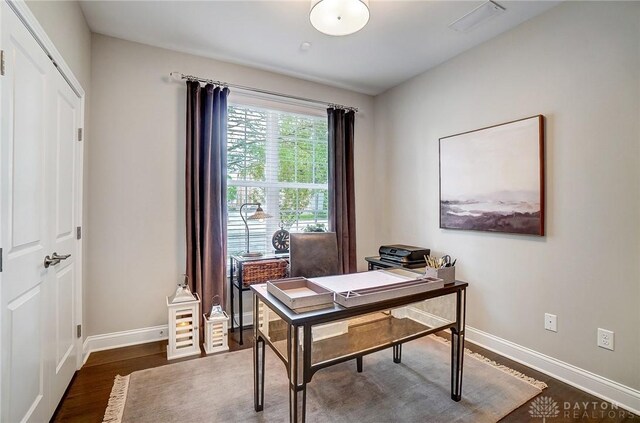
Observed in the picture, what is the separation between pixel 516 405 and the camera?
75.1 inches

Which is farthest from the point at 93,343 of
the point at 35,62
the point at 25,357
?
the point at 35,62

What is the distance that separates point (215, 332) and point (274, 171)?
68.4 inches

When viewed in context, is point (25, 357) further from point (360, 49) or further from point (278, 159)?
point (360, 49)

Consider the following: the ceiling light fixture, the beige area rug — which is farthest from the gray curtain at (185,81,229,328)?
the ceiling light fixture

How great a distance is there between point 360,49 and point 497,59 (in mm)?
1177

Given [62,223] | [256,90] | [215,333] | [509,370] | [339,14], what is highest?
[256,90]

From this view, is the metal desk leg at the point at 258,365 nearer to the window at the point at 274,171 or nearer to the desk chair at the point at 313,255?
the desk chair at the point at 313,255

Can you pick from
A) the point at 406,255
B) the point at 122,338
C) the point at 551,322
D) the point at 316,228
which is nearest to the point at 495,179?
the point at 406,255

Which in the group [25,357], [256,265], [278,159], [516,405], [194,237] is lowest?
[516,405]

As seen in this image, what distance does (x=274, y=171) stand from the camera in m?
3.48

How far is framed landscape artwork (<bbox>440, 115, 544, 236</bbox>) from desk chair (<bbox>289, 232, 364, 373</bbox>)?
1325 millimetres

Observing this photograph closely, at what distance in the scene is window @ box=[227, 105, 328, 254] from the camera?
327cm

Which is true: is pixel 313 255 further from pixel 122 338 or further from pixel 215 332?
pixel 122 338

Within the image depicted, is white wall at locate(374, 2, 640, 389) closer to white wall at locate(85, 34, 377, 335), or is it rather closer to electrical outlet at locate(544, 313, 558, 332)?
electrical outlet at locate(544, 313, 558, 332)
